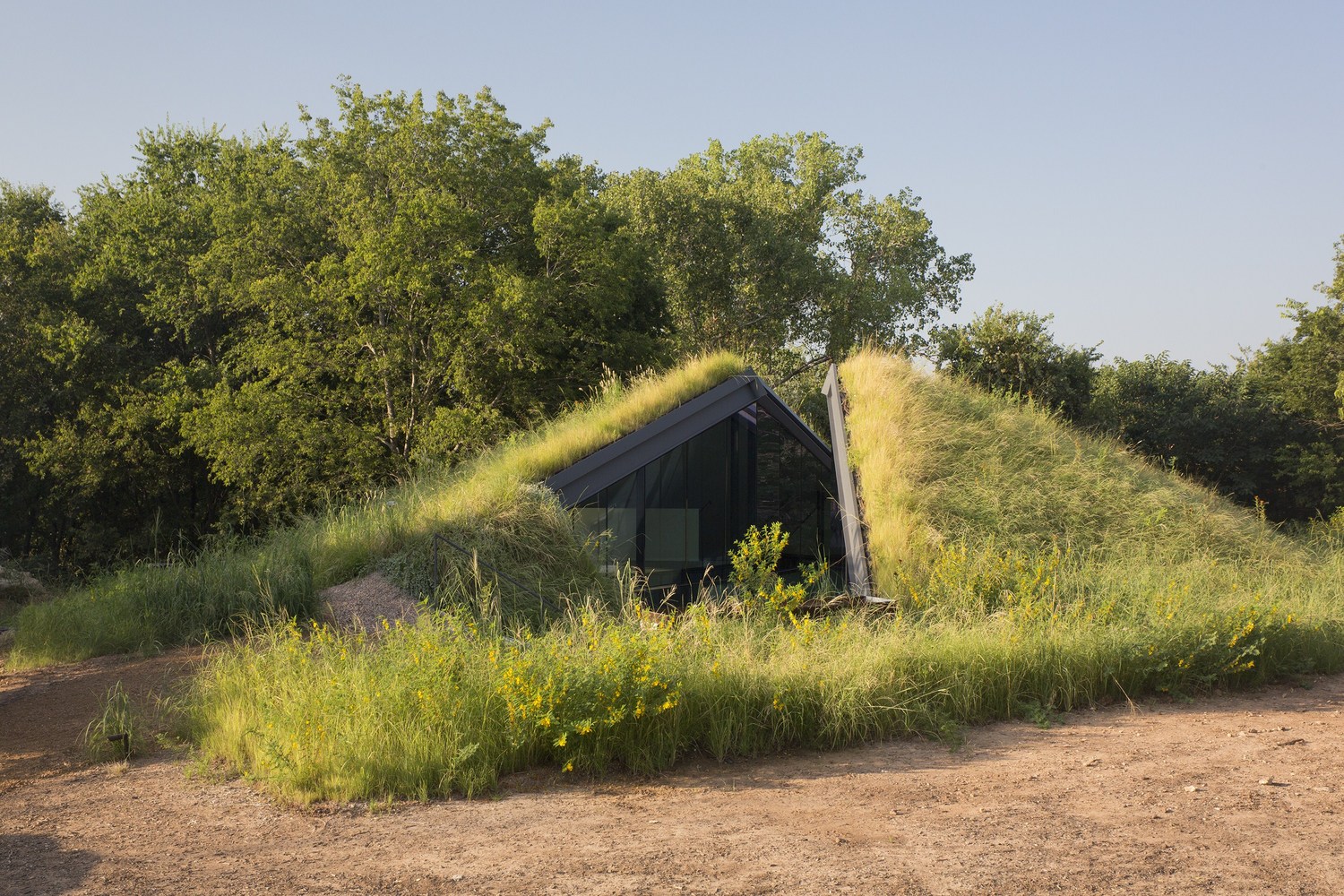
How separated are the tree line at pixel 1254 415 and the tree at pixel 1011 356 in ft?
1.09

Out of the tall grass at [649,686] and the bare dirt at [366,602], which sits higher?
the bare dirt at [366,602]

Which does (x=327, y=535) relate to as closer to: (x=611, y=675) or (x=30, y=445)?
(x=611, y=675)

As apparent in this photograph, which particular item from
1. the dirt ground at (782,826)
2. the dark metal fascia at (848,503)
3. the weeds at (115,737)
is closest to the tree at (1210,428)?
the dark metal fascia at (848,503)

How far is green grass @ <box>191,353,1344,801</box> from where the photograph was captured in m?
5.65

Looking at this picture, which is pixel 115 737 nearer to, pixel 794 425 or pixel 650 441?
pixel 650 441

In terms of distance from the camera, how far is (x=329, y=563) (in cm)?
1120

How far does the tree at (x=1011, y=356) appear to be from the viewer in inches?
944

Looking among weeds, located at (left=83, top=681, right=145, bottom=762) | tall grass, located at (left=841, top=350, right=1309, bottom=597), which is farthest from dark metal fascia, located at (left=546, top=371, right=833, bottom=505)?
weeds, located at (left=83, top=681, right=145, bottom=762)

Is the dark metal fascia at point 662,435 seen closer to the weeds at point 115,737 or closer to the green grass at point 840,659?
the green grass at point 840,659

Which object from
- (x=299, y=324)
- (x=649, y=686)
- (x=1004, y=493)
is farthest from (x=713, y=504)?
(x=299, y=324)

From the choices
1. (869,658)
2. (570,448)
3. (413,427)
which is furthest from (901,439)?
(413,427)

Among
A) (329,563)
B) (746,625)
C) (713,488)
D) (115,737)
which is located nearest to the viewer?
(115,737)

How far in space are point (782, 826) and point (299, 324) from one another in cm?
1827

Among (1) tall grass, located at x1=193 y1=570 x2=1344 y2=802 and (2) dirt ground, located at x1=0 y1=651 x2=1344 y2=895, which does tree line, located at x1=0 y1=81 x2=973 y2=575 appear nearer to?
(1) tall grass, located at x1=193 y1=570 x2=1344 y2=802
